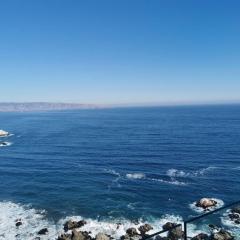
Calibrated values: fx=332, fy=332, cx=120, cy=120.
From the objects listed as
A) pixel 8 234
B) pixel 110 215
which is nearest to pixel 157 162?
pixel 110 215

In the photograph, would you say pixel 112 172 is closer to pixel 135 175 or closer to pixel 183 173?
pixel 135 175

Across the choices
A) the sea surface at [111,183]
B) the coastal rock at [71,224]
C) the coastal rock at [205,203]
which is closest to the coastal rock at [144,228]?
the sea surface at [111,183]

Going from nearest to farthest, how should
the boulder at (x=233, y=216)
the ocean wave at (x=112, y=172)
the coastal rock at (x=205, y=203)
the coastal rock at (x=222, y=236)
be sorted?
the coastal rock at (x=222, y=236) < the boulder at (x=233, y=216) < the coastal rock at (x=205, y=203) < the ocean wave at (x=112, y=172)

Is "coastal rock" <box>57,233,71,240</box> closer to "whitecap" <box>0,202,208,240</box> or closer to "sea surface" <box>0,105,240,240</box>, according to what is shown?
"whitecap" <box>0,202,208,240</box>

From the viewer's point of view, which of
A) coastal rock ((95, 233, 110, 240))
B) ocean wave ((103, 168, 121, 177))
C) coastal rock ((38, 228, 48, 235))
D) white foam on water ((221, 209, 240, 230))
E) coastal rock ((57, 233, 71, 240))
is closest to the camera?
coastal rock ((95, 233, 110, 240))

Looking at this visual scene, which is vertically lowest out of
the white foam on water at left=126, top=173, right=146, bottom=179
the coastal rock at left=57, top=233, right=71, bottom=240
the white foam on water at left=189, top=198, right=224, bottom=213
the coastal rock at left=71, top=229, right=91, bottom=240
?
the coastal rock at left=57, top=233, right=71, bottom=240

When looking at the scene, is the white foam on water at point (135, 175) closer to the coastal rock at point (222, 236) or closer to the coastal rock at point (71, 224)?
the coastal rock at point (71, 224)

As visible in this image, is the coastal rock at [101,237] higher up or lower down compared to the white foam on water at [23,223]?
higher up

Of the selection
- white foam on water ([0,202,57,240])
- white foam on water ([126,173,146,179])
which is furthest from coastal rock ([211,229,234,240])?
white foam on water ([126,173,146,179])

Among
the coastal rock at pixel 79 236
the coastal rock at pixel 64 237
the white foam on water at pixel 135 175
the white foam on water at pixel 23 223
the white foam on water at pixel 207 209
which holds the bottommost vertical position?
the white foam on water at pixel 23 223
